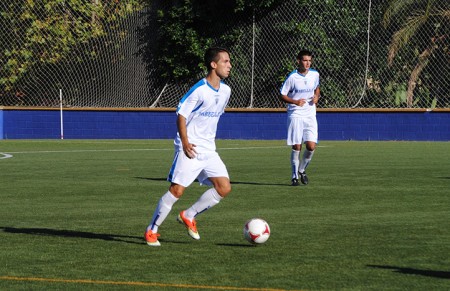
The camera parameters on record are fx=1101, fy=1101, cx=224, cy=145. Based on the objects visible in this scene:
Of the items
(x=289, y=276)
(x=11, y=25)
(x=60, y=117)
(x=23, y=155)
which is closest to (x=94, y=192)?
(x=289, y=276)

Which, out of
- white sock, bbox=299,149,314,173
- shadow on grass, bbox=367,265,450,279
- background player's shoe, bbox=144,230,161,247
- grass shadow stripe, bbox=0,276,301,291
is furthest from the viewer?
white sock, bbox=299,149,314,173

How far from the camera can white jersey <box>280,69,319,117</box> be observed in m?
18.2

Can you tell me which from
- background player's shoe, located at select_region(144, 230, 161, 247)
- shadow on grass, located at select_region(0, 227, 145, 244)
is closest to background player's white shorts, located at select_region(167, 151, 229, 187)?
background player's shoe, located at select_region(144, 230, 161, 247)

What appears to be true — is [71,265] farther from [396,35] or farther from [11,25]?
[11,25]

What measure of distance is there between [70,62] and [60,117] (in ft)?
8.32

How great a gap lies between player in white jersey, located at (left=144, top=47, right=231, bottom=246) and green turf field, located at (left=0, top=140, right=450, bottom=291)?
0.36 metres

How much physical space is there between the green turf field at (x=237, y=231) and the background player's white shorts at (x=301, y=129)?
702 mm

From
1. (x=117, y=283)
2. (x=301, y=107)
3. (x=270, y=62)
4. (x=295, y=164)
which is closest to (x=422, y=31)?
(x=270, y=62)

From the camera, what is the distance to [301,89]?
1831 cm

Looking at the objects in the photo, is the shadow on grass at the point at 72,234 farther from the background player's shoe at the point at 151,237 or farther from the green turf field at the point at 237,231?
the background player's shoe at the point at 151,237

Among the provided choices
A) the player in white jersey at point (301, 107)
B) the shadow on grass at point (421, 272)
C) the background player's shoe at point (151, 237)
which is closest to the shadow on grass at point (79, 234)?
the background player's shoe at point (151, 237)

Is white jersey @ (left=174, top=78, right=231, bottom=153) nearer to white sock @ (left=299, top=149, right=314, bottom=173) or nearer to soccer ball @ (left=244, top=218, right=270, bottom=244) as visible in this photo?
soccer ball @ (left=244, top=218, right=270, bottom=244)

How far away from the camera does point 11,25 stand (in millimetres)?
40906

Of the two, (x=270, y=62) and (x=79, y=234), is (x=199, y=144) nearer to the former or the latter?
(x=79, y=234)
